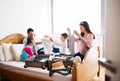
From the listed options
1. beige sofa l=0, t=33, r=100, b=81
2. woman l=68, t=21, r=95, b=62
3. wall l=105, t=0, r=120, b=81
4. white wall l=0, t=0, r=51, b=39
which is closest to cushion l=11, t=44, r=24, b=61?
beige sofa l=0, t=33, r=100, b=81

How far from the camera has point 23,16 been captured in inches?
161

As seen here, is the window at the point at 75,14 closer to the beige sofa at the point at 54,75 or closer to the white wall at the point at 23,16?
the white wall at the point at 23,16

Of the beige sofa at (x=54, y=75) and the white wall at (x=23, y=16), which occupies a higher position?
the white wall at (x=23, y=16)

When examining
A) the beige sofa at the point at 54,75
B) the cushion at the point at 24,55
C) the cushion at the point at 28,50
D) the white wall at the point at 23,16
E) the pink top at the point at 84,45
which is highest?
the white wall at the point at 23,16

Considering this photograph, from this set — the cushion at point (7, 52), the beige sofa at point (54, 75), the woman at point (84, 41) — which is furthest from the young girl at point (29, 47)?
the woman at point (84, 41)

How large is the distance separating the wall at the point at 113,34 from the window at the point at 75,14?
3.57m

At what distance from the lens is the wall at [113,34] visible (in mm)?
650

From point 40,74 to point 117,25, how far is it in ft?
7.01

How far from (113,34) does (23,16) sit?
144 inches

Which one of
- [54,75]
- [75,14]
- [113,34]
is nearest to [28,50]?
[54,75]

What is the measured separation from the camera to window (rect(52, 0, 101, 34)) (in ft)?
13.9

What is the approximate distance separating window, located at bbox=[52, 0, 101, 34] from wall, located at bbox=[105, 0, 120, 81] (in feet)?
11.7

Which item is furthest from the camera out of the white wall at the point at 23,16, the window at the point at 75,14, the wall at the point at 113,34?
the window at the point at 75,14

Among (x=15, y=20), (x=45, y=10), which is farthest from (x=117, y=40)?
(x=45, y=10)
